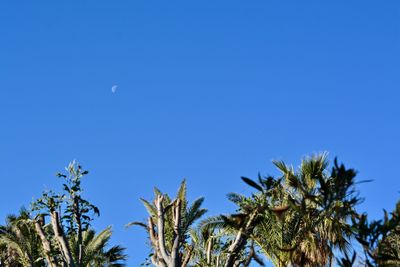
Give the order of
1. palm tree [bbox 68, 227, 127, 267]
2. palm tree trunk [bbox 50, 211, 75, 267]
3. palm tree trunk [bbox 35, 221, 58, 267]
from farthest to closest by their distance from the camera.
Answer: palm tree [bbox 68, 227, 127, 267] → palm tree trunk [bbox 35, 221, 58, 267] → palm tree trunk [bbox 50, 211, 75, 267]

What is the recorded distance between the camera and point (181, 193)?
16609 millimetres

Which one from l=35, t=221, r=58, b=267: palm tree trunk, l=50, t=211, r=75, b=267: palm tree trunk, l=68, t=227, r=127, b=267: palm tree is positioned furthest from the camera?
l=68, t=227, r=127, b=267: palm tree

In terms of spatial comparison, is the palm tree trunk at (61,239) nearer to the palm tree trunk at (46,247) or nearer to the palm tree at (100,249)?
the palm tree trunk at (46,247)

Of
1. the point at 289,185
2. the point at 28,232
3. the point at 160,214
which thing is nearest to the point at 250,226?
the point at 160,214

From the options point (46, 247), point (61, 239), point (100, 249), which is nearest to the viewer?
point (61, 239)

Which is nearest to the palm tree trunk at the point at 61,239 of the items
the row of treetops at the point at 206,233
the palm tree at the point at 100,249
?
the row of treetops at the point at 206,233

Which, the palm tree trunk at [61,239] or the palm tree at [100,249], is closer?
the palm tree trunk at [61,239]

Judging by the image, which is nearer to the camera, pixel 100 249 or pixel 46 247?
pixel 46 247

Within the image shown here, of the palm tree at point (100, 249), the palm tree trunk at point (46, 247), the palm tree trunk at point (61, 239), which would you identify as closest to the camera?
the palm tree trunk at point (61, 239)

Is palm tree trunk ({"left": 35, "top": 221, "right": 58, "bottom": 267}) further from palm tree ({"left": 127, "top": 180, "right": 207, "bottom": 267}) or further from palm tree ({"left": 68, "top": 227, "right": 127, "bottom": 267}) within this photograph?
palm tree ({"left": 68, "top": 227, "right": 127, "bottom": 267})

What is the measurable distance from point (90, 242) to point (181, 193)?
5.59 m

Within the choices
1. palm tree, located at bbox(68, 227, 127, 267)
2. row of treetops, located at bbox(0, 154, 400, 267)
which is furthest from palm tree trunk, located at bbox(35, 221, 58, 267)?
palm tree, located at bbox(68, 227, 127, 267)

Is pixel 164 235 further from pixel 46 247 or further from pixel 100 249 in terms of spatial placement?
pixel 100 249

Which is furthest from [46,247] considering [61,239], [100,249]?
[100,249]
